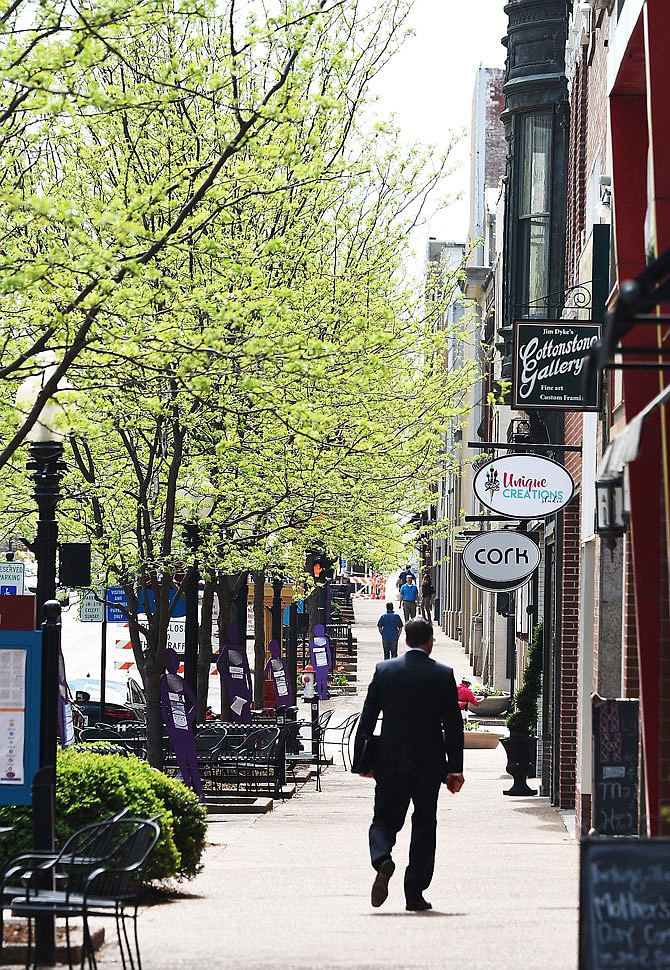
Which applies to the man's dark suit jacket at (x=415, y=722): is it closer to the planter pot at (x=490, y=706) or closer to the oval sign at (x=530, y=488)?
the oval sign at (x=530, y=488)

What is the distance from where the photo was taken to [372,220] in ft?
62.5

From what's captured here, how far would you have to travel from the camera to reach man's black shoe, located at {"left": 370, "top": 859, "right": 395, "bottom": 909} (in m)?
9.77

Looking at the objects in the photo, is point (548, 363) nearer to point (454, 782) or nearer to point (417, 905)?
point (454, 782)

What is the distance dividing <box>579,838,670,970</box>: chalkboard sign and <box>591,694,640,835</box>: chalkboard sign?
12.7 feet

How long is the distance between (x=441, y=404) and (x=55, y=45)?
13.4 metres

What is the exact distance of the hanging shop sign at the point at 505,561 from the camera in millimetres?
19703

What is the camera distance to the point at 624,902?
5.58m

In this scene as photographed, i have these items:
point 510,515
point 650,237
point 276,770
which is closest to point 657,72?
point 650,237

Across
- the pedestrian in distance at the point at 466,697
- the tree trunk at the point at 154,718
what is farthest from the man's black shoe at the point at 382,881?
the pedestrian in distance at the point at 466,697

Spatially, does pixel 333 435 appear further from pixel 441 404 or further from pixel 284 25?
pixel 284 25

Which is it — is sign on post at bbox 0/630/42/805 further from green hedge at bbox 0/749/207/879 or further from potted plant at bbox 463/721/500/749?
A: potted plant at bbox 463/721/500/749

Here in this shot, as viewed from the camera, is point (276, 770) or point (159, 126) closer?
point (159, 126)

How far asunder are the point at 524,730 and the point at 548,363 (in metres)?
7.22

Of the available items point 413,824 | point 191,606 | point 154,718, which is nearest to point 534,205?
point 191,606
